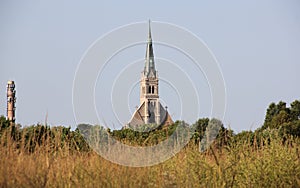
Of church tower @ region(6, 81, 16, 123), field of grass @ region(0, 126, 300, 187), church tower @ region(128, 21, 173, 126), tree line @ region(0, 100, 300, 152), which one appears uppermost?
church tower @ region(6, 81, 16, 123)

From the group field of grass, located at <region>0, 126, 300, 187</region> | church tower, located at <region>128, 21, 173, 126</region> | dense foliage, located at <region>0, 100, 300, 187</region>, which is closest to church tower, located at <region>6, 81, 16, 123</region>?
church tower, located at <region>128, 21, 173, 126</region>

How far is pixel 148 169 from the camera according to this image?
22.4ft

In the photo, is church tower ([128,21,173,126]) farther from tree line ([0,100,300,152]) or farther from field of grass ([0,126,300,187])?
field of grass ([0,126,300,187])

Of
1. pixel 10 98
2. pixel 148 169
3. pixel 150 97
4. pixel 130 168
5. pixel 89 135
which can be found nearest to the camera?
pixel 130 168

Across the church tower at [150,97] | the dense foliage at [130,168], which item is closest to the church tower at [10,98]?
the church tower at [150,97]

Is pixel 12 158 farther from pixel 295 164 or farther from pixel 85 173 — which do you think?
pixel 295 164

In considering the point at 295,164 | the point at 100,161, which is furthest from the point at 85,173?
the point at 295,164

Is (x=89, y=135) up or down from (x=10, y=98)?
down

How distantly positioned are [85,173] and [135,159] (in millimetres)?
877

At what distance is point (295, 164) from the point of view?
7789 millimetres

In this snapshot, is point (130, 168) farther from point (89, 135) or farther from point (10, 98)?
point (10, 98)

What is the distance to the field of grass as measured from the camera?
575 cm

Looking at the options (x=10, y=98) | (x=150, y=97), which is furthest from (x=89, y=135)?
(x=10, y=98)

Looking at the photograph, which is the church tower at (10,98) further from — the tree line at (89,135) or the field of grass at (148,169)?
the field of grass at (148,169)
